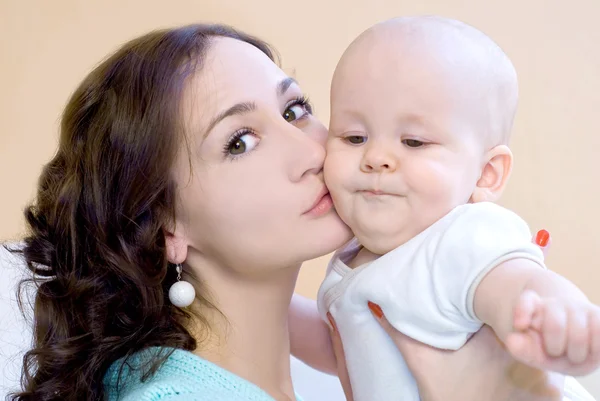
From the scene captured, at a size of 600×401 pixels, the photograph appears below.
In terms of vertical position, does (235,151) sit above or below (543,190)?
above

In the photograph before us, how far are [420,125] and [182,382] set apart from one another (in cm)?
62

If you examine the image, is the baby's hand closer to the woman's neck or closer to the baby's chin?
the baby's chin

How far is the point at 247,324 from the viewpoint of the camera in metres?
1.48

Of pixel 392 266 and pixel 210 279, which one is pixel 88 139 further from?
pixel 392 266

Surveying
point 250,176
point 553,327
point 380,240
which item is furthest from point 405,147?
point 553,327

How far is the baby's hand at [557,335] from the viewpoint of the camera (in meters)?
0.82

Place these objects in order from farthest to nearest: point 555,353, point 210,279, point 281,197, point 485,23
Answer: point 485,23 → point 210,279 → point 281,197 → point 555,353

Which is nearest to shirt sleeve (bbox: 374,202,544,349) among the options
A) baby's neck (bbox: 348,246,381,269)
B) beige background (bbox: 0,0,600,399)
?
baby's neck (bbox: 348,246,381,269)

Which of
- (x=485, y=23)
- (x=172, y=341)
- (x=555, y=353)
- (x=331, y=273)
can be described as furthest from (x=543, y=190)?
(x=555, y=353)

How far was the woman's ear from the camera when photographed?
1.42m

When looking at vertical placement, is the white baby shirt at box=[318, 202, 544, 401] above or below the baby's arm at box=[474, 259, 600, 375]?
below

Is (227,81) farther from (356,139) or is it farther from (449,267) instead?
(449,267)

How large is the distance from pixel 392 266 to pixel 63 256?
671 mm

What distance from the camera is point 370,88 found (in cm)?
122
